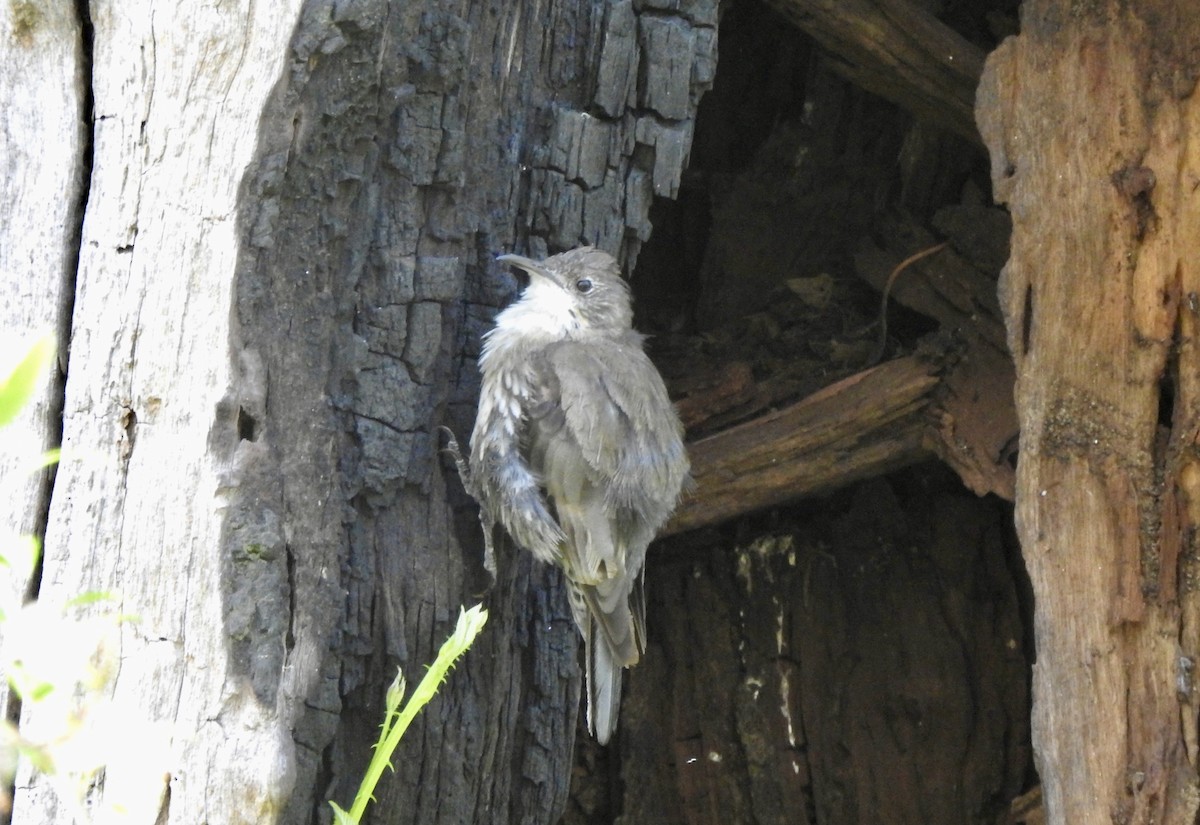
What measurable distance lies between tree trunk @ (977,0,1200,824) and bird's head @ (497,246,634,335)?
108 centimetres

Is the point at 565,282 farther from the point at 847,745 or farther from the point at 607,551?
the point at 847,745

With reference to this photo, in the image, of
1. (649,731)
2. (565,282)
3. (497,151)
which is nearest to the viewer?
(497,151)

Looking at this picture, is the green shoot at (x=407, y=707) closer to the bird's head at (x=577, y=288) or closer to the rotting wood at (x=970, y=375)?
the bird's head at (x=577, y=288)

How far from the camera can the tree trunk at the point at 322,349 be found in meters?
2.77

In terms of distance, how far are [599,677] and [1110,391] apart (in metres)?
1.48

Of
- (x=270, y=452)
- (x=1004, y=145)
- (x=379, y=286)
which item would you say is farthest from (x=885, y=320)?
(x=270, y=452)

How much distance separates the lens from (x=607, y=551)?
11.7 ft

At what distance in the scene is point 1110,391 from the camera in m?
3.36

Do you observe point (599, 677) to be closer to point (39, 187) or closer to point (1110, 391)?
point (1110, 391)

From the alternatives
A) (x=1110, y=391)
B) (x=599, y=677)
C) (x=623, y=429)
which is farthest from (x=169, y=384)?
A: (x=1110, y=391)

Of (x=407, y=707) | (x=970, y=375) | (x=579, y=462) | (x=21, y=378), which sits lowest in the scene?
(x=407, y=707)

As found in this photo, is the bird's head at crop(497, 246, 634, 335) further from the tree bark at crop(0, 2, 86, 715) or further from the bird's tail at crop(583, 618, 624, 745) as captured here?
the tree bark at crop(0, 2, 86, 715)

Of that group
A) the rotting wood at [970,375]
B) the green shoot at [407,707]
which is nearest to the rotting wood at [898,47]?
the rotting wood at [970,375]

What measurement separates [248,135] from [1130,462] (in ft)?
7.03
